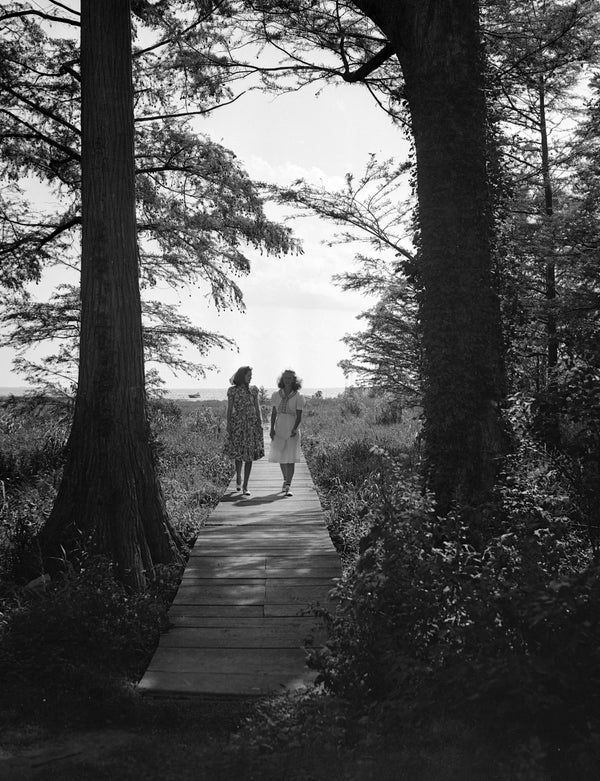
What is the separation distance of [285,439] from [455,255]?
526 cm

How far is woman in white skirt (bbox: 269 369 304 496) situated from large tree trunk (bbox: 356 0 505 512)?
4.43 metres

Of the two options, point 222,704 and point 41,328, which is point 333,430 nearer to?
point 41,328

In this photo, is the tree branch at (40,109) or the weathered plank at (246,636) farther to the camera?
the tree branch at (40,109)

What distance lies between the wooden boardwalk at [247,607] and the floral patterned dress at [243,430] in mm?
1465

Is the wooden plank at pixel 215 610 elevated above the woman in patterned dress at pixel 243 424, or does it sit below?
below

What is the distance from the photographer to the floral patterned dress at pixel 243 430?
36.7 feet

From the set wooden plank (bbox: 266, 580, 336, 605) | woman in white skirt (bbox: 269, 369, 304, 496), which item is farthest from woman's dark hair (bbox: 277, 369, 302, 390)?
wooden plank (bbox: 266, 580, 336, 605)

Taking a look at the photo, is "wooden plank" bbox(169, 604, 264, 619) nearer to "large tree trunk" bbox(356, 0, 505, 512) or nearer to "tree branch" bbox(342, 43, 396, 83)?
"large tree trunk" bbox(356, 0, 505, 512)

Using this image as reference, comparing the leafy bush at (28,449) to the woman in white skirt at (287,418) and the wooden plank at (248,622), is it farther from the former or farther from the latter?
the wooden plank at (248,622)

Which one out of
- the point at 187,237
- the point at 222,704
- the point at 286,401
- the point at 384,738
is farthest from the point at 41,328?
the point at 384,738

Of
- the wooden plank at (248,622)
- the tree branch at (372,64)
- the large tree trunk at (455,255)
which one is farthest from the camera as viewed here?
the tree branch at (372,64)

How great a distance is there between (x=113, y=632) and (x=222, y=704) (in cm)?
129

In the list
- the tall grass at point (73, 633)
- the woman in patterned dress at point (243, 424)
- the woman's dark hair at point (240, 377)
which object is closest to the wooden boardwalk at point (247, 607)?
the tall grass at point (73, 633)

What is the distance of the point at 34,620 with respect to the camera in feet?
18.1
